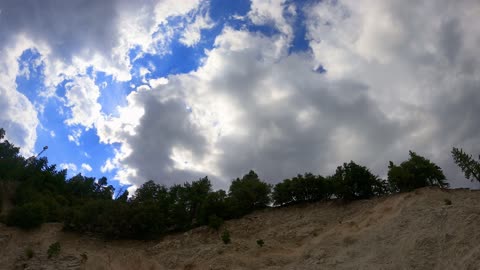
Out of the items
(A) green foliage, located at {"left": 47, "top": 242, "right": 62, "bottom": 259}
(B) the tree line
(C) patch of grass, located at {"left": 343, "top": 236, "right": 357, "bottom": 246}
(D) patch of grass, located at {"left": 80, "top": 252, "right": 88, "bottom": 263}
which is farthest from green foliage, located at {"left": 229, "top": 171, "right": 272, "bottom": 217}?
(A) green foliage, located at {"left": 47, "top": 242, "right": 62, "bottom": 259}

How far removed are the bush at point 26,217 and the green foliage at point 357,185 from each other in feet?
115

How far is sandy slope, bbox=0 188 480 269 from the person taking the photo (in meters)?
26.7

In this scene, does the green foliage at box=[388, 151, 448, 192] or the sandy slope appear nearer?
the sandy slope

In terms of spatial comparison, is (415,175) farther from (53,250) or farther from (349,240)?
(53,250)

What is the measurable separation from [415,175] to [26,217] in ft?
145

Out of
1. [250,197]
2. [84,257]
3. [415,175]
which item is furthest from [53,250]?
[415,175]

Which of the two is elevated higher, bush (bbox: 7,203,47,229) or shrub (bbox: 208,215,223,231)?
bush (bbox: 7,203,47,229)

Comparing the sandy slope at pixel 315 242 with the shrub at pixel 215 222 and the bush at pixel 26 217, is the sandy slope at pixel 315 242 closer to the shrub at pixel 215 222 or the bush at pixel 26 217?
the shrub at pixel 215 222

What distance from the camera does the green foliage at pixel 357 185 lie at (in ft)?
132

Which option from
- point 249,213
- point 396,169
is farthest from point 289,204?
point 396,169

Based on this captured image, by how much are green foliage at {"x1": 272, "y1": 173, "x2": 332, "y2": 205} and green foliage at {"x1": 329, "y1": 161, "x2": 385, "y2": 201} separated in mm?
1597

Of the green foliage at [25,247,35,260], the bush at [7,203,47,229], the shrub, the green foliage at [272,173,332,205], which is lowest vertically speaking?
the green foliage at [25,247,35,260]

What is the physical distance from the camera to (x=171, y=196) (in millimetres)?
49938

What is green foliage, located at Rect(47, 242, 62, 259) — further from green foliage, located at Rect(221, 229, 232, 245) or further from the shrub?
green foliage, located at Rect(221, 229, 232, 245)
